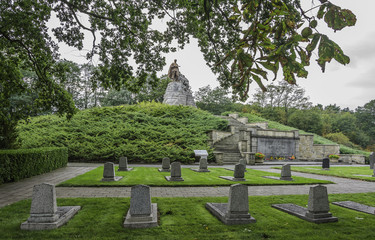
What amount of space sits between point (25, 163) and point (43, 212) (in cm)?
754

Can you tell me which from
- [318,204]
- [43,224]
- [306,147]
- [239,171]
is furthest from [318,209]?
[306,147]

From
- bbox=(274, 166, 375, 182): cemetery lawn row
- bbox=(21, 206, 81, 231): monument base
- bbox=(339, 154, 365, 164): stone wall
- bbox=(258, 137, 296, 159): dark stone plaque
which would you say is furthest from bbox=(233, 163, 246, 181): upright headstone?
bbox=(339, 154, 365, 164): stone wall

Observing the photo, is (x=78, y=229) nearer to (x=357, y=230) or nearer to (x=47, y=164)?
(x=357, y=230)

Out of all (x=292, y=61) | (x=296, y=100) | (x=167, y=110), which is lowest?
(x=292, y=61)

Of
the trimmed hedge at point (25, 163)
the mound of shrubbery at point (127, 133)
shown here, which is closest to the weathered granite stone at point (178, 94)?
the mound of shrubbery at point (127, 133)

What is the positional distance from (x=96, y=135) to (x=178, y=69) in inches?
798

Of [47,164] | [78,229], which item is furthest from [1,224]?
[47,164]

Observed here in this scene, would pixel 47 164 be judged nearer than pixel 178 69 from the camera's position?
Yes

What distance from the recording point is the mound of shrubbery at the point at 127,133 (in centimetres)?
1853

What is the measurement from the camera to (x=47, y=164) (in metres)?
13.1

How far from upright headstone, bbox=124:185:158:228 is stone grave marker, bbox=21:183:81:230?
57.6 inches

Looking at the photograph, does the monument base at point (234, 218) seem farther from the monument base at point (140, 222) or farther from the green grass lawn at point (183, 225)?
the monument base at point (140, 222)

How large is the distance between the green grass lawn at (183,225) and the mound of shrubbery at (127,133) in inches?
467

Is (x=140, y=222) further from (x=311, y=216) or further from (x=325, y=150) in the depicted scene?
(x=325, y=150)
